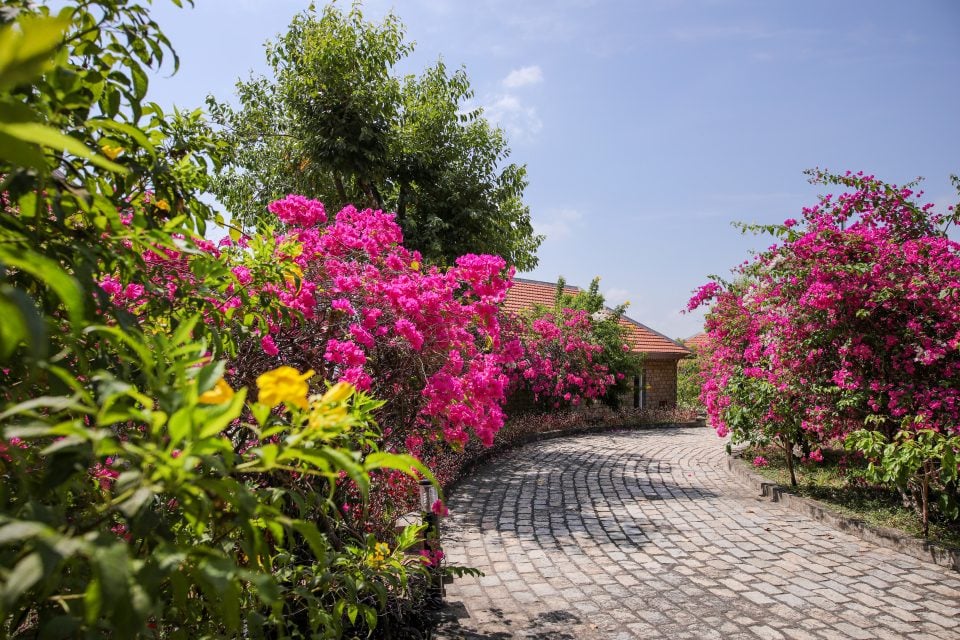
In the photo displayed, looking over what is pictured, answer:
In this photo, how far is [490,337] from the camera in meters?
5.48

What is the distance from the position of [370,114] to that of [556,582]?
24.9ft

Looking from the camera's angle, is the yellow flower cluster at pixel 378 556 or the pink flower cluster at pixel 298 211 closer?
the yellow flower cluster at pixel 378 556

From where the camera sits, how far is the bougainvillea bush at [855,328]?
615 cm

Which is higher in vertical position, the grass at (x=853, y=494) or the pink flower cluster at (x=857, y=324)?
the pink flower cluster at (x=857, y=324)

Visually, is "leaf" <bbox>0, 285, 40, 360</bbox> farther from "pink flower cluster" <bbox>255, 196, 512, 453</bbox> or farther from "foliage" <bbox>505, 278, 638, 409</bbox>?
"foliage" <bbox>505, 278, 638, 409</bbox>

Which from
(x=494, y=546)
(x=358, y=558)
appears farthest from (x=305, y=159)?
(x=358, y=558)

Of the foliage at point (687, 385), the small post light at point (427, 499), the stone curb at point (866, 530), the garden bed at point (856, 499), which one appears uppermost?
the foliage at point (687, 385)

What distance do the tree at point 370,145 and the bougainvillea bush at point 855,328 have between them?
508cm

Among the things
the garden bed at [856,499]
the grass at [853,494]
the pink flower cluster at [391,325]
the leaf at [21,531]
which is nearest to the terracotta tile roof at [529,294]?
the grass at [853,494]

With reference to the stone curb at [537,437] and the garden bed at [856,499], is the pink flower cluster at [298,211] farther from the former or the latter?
the garden bed at [856,499]

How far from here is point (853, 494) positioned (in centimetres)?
755

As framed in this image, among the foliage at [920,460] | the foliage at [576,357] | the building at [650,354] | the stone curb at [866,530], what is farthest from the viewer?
the building at [650,354]

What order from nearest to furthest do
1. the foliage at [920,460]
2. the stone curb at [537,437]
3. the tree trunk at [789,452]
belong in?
the foliage at [920,460] → the tree trunk at [789,452] → the stone curb at [537,437]

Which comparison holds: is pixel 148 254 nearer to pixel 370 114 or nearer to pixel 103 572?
pixel 103 572
